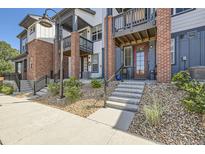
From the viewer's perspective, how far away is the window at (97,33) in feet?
45.4

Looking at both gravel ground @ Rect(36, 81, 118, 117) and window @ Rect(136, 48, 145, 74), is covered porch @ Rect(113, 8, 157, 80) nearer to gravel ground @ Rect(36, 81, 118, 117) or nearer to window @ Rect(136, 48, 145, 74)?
window @ Rect(136, 48, 145, 74)

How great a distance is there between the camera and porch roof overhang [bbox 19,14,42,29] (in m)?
15.8

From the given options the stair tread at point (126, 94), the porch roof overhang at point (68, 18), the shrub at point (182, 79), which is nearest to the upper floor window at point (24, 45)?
the porch roof overhang at point (68, 18)

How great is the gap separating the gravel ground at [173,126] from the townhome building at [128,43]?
85.9 inches

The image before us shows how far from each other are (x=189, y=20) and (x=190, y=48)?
169 cm

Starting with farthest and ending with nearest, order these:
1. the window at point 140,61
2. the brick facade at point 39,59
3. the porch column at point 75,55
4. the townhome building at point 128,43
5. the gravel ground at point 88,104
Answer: the brick facade at point 39,59
the porch column at point 75,55
the window at point 140,61
the townhome building at point 128,43
the gravel ground at point 88,104

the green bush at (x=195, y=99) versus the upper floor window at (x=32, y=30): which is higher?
the upper floor window at (x=32, y=30)

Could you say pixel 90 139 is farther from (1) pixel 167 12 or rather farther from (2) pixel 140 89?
(1) pixel 167 12

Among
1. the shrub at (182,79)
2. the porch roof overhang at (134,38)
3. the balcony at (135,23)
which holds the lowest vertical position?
the shrub at (182,79)

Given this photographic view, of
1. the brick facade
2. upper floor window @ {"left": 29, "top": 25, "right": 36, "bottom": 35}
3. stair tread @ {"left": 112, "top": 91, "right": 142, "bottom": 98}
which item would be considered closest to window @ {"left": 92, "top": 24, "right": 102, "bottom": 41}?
the brick facade

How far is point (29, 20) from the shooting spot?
16.4m

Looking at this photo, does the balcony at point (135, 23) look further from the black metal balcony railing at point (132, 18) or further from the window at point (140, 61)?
the window at point (140, 61)

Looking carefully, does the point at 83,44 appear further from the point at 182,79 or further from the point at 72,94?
the point at 182,79
